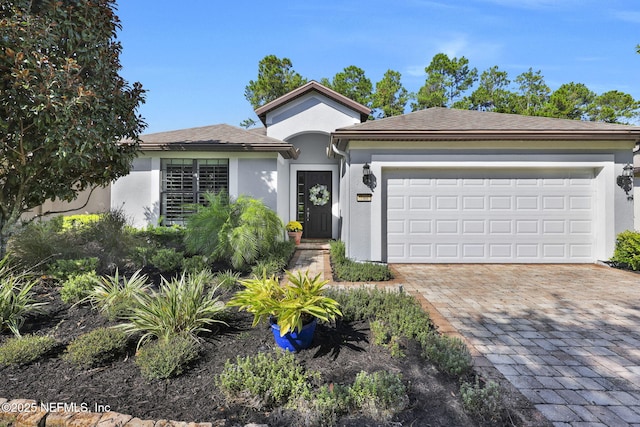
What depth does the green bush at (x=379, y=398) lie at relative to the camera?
221cm

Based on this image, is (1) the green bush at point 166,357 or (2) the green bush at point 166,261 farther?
(2) the green bush at point 166,261

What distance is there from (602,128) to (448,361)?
325 inches

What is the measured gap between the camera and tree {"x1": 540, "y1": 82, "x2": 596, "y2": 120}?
19859 millimetres

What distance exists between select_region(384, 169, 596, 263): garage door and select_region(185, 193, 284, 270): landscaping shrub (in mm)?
3237

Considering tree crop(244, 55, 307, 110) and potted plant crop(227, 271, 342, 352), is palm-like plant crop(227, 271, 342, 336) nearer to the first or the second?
potted plant crop(227, 271, 342, 352)

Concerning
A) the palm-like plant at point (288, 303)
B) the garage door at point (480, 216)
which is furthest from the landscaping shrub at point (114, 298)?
the garage door at point (480, 216)

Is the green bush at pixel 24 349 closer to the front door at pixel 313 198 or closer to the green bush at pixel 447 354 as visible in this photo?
the green bush at pixel 447 354

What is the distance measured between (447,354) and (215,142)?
27.2 ft

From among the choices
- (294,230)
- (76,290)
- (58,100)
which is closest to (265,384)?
(76,290)

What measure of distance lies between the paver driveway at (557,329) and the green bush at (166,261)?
15.0 feet

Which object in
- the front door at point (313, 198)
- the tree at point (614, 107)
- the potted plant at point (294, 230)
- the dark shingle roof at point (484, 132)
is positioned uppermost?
the tree at point (614, 107)

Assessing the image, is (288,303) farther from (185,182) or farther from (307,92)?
(307,92)

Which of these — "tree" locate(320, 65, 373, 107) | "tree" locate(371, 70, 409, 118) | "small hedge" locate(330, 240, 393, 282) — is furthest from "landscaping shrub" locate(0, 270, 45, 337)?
"tree" locate(371, 70, 409, 118)

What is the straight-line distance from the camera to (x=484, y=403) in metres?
2.23
